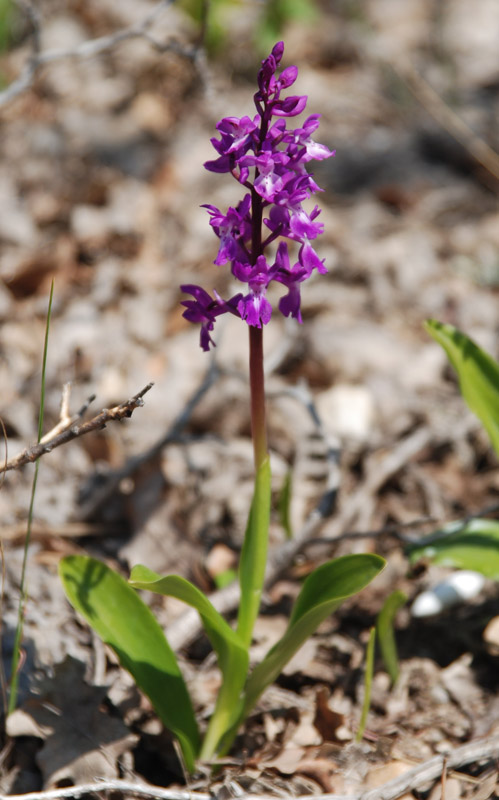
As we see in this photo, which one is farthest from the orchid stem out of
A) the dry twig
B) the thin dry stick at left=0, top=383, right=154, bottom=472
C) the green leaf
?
the dry twig

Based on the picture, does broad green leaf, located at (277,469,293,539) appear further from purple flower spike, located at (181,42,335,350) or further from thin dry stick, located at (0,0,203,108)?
thin dry stick, located at (0,0,203,108)

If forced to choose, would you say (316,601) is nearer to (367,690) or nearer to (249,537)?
(249,537)

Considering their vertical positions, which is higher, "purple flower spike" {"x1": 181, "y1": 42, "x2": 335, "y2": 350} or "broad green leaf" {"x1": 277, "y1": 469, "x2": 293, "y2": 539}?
"purple flower spike" {"x1": 181, "y1": 42, "x2": 335, "y2": 350}

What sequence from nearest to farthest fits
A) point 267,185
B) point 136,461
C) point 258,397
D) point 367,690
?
1. point 267,185
2. point 258,397
3. point 367,690
4. point 136,461

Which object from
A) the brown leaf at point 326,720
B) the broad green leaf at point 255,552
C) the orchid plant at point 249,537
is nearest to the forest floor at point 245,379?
the brown leaf at point 326,720

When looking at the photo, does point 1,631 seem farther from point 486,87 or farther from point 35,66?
point 486,87

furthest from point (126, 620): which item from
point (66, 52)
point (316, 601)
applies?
point (66, 52)

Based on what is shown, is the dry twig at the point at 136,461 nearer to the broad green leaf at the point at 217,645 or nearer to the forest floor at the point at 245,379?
the forest floor at the point at 245,379
